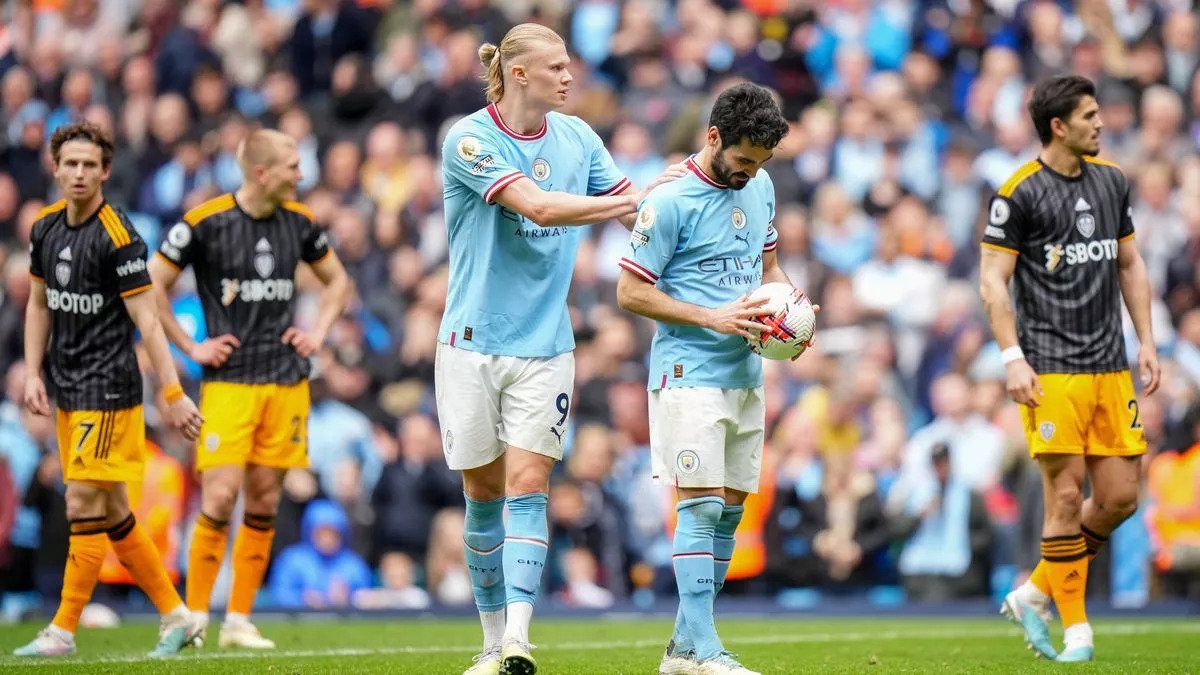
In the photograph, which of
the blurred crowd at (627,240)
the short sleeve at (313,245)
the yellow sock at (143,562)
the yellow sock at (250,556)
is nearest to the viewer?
the yellow sock at (143,562)

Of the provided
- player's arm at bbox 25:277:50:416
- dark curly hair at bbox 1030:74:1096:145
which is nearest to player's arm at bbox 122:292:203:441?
player's arm at bbox 25:277:50:416

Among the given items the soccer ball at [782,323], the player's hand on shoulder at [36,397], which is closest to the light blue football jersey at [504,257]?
the soccer ball at [782,323]

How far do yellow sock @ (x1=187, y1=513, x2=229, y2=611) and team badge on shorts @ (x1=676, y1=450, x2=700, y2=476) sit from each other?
3902mm

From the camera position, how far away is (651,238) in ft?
25.7

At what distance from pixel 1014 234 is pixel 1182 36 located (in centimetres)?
948

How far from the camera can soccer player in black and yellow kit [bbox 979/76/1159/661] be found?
9242 millimetres

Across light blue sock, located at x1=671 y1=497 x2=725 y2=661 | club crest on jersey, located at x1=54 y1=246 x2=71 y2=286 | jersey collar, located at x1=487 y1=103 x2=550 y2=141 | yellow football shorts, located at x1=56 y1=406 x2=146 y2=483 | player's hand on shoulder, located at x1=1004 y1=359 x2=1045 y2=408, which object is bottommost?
light blue sock, located at x1=671 y1=497 x2=725 y2=661

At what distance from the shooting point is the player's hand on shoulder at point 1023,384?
9.05 metres

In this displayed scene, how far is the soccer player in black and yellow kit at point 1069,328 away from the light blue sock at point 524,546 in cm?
279

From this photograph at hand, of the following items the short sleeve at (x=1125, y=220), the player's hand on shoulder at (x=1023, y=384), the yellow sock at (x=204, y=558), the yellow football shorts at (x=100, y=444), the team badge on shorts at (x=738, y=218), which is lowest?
the yellow sock at (x=204, y=558)

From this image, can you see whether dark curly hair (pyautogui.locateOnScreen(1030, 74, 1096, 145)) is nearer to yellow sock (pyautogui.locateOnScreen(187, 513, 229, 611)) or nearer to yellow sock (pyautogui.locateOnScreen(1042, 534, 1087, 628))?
yellow sock (pyautogui.locateOnScreen(1042, 534, 1087, 628))

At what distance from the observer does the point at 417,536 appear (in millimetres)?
15273

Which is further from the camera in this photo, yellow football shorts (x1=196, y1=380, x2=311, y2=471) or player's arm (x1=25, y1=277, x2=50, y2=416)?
yellow football shorts (x1=196, y1=380, x2=311, y2=471)

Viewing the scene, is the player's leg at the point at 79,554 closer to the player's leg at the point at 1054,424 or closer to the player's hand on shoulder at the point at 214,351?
the player's hand on shoulder at the point at 214,351
